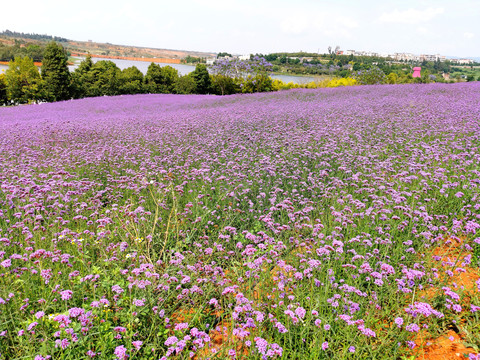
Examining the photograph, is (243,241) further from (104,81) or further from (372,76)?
(104,81)

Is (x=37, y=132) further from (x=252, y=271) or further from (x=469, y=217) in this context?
(x=469, y=217)

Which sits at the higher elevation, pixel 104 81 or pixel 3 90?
pixel 104 81

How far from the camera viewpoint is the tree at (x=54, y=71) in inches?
1296

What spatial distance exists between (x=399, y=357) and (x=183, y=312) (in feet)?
6.04

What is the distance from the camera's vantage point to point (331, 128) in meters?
7.72

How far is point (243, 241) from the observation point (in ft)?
12.2

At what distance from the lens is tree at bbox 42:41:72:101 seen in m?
32.9

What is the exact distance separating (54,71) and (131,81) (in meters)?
8.53

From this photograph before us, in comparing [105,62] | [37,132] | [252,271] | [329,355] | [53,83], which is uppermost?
[105,62]

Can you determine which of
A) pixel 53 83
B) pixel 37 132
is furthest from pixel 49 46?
pixel 37 132

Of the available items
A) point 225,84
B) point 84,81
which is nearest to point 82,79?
point 84,81

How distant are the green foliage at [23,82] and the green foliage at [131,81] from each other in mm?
9157

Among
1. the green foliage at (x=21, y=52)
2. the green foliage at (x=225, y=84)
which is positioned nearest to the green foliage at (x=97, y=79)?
the green foliage at (x=225, y=84)

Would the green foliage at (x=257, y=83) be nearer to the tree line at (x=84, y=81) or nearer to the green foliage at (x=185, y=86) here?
the tree line at (x=84, y=81)
